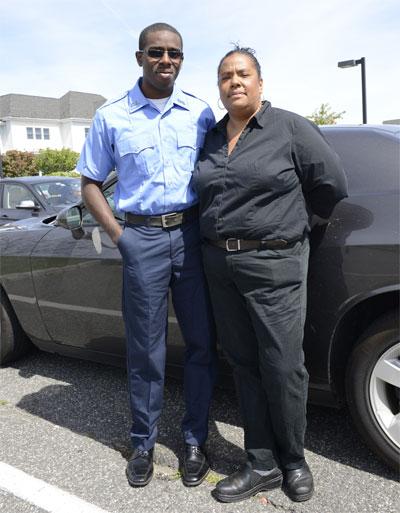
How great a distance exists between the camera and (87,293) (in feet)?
10.3

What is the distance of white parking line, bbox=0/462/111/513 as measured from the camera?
227 cm

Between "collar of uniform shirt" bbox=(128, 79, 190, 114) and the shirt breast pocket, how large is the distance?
143mm

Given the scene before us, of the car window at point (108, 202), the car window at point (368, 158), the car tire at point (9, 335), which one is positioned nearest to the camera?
the car window at point (368, 158)

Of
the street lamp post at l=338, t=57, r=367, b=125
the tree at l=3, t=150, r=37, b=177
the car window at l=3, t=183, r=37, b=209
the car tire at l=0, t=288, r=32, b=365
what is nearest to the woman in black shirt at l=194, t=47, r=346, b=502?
the car tire at l=0, t=288, r=32, b=365

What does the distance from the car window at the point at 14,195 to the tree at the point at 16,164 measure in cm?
3081

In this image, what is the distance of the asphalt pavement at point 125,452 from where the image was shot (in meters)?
2.27

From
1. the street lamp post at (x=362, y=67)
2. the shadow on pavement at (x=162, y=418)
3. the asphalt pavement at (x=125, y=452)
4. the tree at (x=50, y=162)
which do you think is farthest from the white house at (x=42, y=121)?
A: the asphalt pavement at (x=125, y=452)

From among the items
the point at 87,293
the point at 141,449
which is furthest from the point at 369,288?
the point at 87,293

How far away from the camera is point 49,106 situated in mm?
53125

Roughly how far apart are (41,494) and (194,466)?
27.7 inches

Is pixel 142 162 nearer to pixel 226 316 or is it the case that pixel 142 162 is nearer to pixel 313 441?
pixel 226 316

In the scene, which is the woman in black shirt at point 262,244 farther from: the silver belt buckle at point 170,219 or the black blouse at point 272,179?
the silver belt buckle at point 170,219

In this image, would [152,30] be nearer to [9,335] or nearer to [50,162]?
[9,335]

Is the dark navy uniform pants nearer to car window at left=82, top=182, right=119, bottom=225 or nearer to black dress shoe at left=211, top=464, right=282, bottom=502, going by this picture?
black dress shoe at left=211, top=464, right=282, bottom=502
